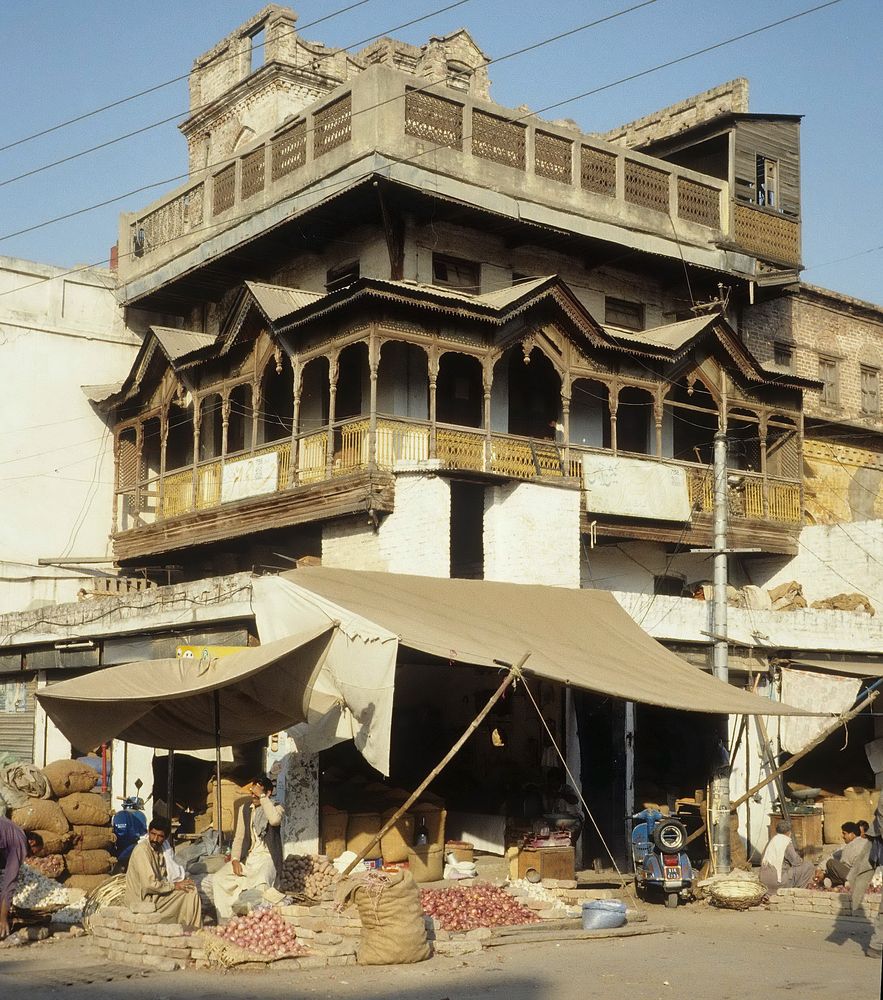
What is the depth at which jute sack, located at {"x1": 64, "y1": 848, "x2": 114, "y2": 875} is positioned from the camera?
1370 cm

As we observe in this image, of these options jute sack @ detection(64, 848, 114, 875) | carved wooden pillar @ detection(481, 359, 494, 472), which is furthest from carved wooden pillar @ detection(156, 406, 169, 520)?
Answer: jute sack @ detection(64, 848, 114, 875)

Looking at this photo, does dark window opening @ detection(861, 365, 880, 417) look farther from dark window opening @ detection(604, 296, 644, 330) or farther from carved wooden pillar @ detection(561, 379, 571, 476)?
carved wooden pillar @ detection(561, 379, 571, 476)

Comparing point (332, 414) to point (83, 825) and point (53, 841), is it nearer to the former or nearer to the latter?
point (83, 825)

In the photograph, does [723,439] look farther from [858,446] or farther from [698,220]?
[858,446]

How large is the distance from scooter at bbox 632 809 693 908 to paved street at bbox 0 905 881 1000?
248 centimetres

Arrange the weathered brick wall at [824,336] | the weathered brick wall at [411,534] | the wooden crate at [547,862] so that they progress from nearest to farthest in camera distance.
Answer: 1. the wooden crate at [547,862]
2. the weathered brick wall at [411,534]
3. the weathered brick wall at [824,336]

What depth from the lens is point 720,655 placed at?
16.6 m

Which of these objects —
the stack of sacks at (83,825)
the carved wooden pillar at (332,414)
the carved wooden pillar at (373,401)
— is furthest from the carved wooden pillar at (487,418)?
the stack of sacks at (83,825)

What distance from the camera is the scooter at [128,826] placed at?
15.8 metres

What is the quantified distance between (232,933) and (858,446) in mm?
21321

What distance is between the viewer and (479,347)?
20.5 metres

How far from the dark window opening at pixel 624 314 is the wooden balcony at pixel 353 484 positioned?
10.2ft

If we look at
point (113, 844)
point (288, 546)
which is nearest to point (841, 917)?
point (113, 844)

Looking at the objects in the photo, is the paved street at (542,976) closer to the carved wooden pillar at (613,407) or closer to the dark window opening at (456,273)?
the carved wooden pillar at (613,407)
